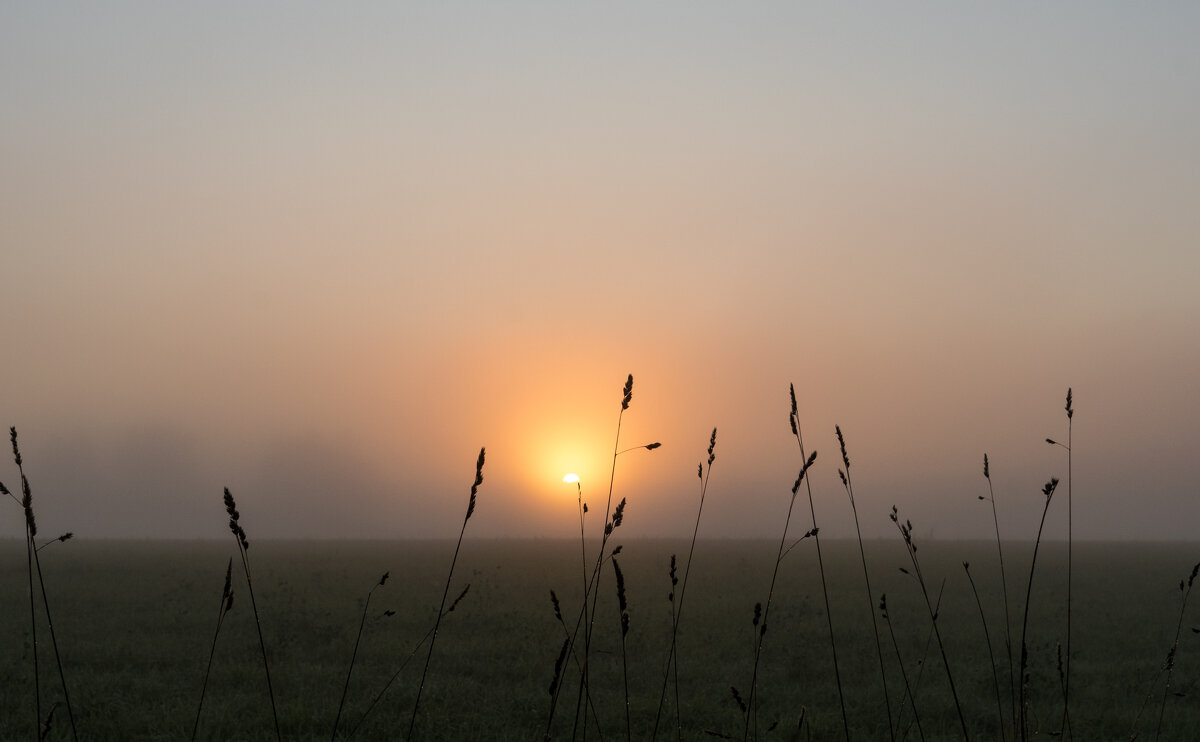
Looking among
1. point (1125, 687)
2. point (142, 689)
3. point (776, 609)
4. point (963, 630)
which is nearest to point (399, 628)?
point (142, 689)

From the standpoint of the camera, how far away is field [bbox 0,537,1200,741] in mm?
11211

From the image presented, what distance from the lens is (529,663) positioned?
15133 mm

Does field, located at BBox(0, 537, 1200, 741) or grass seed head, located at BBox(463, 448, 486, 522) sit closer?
grass seed head, located at BBox(463, 448, 486, 522)

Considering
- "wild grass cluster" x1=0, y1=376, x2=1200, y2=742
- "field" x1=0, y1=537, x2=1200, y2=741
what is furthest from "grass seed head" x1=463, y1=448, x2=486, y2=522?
"field" x1=0, y1=537, x2=1200, y2=741

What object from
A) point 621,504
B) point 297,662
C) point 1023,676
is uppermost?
point 621,504

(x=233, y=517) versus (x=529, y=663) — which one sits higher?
(x=233, y=517)

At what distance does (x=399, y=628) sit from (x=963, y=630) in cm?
1265

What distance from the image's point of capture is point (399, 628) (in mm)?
19812

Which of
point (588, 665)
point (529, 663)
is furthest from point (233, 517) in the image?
point (529, 663)

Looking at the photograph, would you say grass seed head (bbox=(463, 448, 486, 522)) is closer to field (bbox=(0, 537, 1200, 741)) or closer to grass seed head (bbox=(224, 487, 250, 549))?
grass seed head (bbox=(224, 487, 250, 549))

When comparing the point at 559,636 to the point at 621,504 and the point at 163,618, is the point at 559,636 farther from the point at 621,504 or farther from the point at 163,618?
the point at 621,504

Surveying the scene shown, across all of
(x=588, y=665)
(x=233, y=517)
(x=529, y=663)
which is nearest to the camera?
(x=233, y=517)

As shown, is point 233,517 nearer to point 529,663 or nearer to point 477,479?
point 477,479

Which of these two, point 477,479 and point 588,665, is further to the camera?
point 588,665
